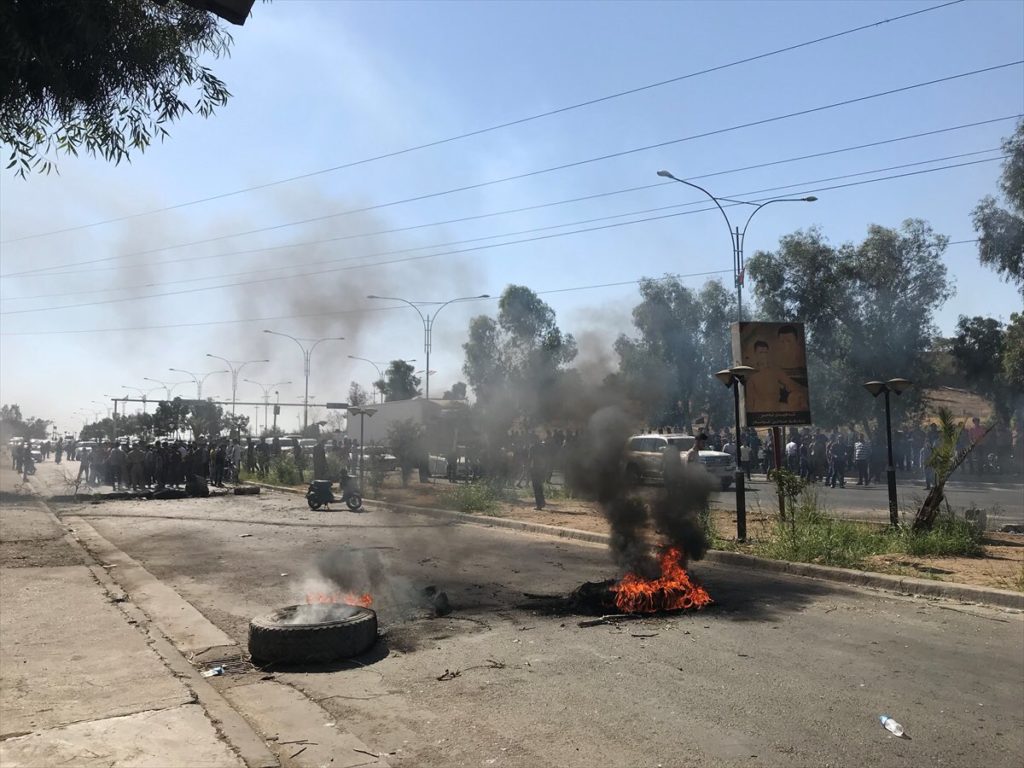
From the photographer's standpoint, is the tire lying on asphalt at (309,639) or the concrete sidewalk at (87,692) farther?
the tire lying on asphalt at (309,639)

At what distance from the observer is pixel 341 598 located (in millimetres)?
7391

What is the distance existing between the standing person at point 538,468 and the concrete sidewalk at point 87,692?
27.7ft

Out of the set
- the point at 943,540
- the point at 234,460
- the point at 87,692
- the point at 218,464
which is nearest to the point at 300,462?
the point at 218,464

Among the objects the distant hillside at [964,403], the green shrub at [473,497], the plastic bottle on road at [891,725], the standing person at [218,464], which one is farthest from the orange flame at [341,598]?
the distant hillside at [964,403]

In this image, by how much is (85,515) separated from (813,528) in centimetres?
1599

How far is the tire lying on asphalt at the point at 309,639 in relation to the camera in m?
5.66

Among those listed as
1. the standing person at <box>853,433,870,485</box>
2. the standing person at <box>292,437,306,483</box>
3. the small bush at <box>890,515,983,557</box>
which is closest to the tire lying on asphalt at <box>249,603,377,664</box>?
the small bush at <box>890,515,983,557</box>

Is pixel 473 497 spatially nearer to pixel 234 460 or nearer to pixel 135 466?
pixel 135 466

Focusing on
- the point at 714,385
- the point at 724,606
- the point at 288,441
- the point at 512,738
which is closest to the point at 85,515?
the point at 724,606

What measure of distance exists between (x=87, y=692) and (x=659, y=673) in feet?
12.3

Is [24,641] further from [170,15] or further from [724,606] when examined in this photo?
[724,606]

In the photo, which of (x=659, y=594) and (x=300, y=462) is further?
(x=300, y=462)

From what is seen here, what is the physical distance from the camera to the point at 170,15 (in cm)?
405

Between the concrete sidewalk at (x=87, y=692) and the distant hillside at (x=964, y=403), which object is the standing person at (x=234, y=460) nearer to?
the concrete sidewalk at (x=87, y=692)
